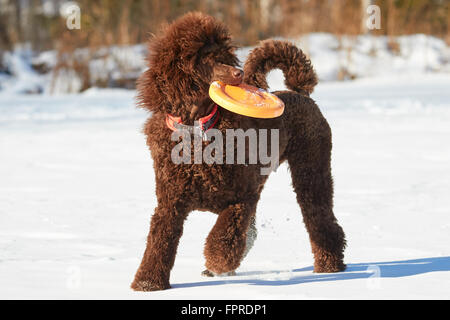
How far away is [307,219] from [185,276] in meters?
0.84

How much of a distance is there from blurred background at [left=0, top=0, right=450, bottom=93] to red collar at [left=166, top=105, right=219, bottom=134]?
1357 centimetres

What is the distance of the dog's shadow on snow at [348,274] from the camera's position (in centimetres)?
369

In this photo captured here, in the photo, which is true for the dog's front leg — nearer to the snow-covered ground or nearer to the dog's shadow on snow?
the snow-covered ground

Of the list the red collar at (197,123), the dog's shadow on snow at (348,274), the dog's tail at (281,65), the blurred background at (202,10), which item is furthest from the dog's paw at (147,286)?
the blurred background at (202,10)

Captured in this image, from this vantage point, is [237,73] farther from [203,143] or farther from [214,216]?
[214,216]

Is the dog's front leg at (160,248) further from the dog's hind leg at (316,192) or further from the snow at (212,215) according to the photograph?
the dog's hind leg at (316,192)

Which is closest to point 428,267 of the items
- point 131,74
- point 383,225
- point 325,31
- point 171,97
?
point 383,225

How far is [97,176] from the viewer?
7324 millimetres

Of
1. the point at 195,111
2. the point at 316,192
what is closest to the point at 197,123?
the point at 195,111

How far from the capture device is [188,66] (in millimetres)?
3145

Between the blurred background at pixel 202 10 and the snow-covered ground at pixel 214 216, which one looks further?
the blurred background at pixel 202 10

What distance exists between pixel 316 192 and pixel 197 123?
110 cm

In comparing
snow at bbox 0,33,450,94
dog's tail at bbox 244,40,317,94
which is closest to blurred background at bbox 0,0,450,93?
snow at bbox 0,33,450,94

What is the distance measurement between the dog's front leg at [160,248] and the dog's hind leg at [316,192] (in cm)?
97
